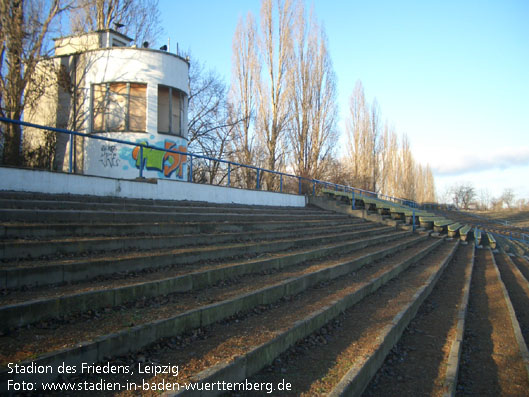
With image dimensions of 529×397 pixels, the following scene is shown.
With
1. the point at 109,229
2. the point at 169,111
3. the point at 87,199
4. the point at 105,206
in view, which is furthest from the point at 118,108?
the point at 109,229

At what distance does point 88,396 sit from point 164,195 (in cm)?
787

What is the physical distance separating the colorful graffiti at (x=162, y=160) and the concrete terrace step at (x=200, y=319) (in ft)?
23.9

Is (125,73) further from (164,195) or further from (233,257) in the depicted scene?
(233,257)

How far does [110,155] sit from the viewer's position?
491 inches

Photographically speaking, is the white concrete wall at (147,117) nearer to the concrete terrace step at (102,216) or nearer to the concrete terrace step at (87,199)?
the concrete terrace step at (87,199)

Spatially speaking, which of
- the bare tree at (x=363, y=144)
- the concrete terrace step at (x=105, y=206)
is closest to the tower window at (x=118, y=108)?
the concrete terrace step at (x=105, y=206)

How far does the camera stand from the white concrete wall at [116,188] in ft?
23.0

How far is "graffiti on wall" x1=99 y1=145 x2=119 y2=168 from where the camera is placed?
12.5 meters

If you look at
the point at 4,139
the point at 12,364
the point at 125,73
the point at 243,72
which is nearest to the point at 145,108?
the point at 125,73

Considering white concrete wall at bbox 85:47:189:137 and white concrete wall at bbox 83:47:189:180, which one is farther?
white concrete wall at bbox 85:47:189:137

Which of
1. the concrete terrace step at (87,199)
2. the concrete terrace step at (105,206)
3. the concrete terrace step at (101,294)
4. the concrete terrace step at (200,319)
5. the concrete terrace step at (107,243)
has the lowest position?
the concrete terrace step at (200,319)

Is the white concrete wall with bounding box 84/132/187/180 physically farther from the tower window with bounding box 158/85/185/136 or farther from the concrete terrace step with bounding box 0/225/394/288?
the concrete terrace step with bounding box 0/225/394/288

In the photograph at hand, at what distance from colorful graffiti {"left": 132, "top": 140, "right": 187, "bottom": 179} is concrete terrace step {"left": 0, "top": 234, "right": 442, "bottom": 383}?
23.9 feet

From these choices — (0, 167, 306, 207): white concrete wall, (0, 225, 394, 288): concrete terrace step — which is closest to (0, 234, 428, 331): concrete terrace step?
(0, 225, 394, 288): concrete terrace step
